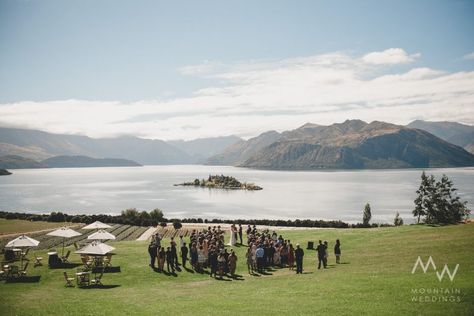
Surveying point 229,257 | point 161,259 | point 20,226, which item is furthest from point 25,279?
point 20,226

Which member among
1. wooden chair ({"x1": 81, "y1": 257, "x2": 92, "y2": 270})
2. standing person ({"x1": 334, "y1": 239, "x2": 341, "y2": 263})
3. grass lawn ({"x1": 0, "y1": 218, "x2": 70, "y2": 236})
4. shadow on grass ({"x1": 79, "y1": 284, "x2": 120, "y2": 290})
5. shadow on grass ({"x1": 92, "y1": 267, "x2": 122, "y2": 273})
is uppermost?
standing person ({"x1": 334, "y1": 239, "x2": 341, "y2": 263})

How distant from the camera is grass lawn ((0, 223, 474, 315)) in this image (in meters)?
17.2

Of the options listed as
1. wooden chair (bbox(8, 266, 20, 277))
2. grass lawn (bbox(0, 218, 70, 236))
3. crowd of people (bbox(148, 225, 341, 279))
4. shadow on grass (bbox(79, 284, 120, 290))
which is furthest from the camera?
grass lawn (bbox(0, 218, 70, 236))

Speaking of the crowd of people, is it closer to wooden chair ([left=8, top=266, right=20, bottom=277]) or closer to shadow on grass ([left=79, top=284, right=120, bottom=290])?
shadow on grass ([left=79, top=284, right=120, bottom=290])

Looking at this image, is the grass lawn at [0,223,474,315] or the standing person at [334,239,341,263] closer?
the grass lawn at [0,223,474,315]

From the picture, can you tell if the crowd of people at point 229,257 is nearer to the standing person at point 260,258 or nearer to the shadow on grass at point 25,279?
the standing person at point 260,258

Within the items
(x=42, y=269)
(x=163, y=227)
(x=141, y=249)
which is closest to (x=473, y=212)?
(x=163, y=227)

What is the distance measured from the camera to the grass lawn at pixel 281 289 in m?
17.2

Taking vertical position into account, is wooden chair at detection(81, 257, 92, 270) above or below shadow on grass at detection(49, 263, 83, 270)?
above

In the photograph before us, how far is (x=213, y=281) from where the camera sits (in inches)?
1028

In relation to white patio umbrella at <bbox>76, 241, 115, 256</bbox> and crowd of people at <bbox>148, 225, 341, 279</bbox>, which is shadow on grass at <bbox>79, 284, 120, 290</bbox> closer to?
white patio umbrella at <bbox>76, 241, 115, 256</bbox>

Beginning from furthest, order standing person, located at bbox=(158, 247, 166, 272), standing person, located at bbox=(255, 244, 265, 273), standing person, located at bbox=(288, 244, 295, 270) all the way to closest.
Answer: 1. standing person, located at bbox=(288, 244, 295, 270)
2. standing person, located at bbox=(158, 247, 166, 272)
3. standing person, located at bbox=(255, 244, 265, 273)

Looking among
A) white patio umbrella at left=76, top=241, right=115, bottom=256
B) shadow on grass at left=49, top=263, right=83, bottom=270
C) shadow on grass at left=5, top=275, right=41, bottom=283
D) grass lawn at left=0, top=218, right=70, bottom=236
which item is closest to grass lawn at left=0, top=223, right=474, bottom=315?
shadow on grass at left=5, top=275, right=41, bottom=283

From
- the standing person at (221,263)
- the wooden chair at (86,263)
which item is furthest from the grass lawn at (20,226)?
the standing person at (221,263)
